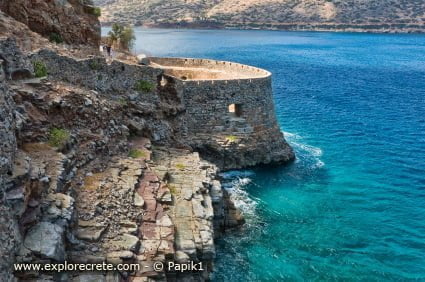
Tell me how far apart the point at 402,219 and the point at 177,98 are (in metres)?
17.3

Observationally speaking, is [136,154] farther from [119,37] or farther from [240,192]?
[119,37]

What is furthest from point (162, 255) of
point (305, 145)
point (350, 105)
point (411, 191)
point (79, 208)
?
point (350, 105)

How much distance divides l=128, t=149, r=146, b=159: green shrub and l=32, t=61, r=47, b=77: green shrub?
5.93 meters

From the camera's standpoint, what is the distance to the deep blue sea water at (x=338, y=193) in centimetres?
2419

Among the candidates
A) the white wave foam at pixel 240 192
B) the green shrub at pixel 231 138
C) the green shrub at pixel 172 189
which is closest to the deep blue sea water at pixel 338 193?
the white wave foam at pixel 240 192

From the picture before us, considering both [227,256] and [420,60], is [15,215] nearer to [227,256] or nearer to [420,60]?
[227,256]

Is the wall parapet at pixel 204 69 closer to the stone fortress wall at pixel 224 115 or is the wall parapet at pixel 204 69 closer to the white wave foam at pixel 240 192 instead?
the stone fortress wall at pixel 224 115

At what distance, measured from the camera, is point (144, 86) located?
104 ft

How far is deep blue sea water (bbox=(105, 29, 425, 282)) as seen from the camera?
24.2 metres

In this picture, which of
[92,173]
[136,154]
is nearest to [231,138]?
[136,154]

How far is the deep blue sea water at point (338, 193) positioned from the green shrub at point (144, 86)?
9177 millimetres

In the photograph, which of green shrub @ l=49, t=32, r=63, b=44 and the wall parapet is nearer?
green shrub @ l=49, t=32, r=63, b=44

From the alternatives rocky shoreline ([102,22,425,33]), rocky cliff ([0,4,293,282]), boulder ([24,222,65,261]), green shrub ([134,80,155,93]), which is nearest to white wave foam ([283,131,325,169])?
rocky cliff ([0,4,293,282])

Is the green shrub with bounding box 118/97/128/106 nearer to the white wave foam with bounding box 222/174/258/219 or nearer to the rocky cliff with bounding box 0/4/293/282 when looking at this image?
the rocky cliff with bounding box 0/4/293/282
